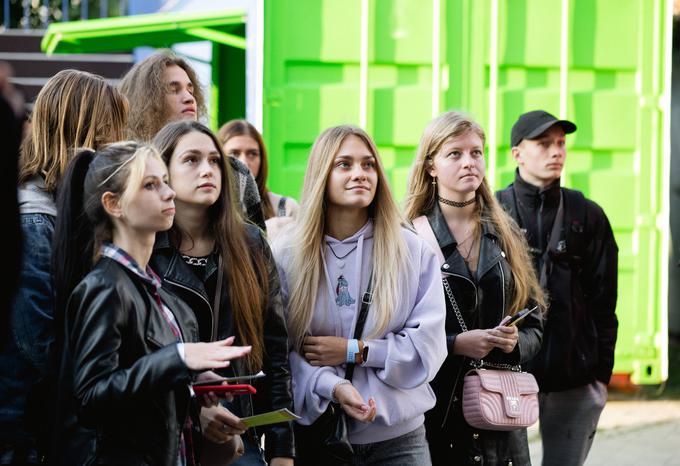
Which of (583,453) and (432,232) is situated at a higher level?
(432,232)

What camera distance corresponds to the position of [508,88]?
7422mm

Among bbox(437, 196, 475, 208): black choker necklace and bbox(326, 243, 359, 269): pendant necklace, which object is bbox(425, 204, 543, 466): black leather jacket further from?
bbox(326, 243, 359, 269): pendant necklace

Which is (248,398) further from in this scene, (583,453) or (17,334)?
(583,453)

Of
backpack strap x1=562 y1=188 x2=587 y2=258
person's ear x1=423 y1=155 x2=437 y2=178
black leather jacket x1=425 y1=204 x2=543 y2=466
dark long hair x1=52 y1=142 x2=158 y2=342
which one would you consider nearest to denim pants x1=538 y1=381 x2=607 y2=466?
backpack strap x1=562 y1=188 x2=587 y2=258

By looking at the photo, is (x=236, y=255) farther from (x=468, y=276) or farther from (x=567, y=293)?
(x=567, y=293)

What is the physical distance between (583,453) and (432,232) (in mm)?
1385

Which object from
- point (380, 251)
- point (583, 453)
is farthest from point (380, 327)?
point (583, 453)

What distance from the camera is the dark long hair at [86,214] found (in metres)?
3.31

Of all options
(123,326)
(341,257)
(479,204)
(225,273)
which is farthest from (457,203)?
(123,326)

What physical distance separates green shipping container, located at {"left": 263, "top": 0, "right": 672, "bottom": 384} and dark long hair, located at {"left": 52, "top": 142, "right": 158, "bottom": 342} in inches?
146

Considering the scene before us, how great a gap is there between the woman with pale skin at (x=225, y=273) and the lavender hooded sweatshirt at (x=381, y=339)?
17 cm

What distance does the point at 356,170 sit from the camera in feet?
13.6

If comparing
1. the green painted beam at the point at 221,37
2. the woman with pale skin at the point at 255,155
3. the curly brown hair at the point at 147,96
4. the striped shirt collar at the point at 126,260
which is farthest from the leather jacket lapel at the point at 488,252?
the green painted beam at the point at 221,37

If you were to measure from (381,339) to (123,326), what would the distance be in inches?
45.5
